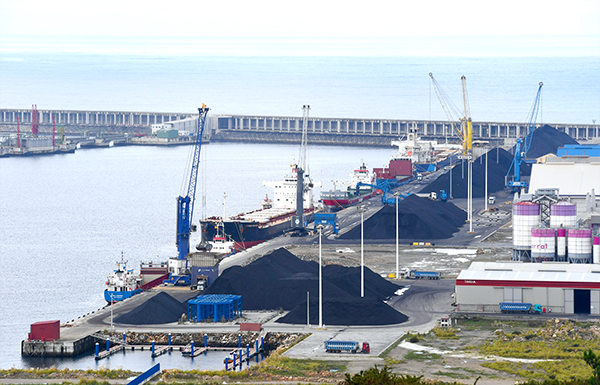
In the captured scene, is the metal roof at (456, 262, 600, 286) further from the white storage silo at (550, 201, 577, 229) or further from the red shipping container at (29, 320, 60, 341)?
the red shipping container at (29, 320, 60, 341)

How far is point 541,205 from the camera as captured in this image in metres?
75.1

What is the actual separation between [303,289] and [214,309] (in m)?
5.96

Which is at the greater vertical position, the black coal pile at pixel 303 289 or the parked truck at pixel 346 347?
the black coal pile at pixel 303 289

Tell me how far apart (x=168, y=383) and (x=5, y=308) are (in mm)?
26214

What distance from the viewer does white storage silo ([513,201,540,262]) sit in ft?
238

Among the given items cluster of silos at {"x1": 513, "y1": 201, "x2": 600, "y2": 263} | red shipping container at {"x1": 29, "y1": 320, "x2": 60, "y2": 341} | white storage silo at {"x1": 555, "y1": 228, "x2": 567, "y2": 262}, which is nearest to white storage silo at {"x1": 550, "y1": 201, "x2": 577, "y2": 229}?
cluster of silos at {"x1": 513, "y1": 201, "x2": 600, "y2": 263}

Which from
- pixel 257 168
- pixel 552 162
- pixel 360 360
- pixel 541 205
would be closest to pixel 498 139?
pixel 257 168

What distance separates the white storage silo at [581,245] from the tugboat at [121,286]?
28713mm

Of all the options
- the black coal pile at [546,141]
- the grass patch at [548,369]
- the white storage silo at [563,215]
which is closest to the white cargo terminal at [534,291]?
the white storage silo at [563,215]

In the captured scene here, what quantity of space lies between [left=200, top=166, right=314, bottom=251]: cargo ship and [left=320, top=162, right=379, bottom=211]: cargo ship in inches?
210

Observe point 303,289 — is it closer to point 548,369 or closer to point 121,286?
point 121,286

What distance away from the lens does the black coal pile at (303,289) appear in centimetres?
5922

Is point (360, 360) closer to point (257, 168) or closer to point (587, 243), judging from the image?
point (587, 243)

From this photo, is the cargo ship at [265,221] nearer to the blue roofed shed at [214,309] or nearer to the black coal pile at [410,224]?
the black coal pile at [410,224]
